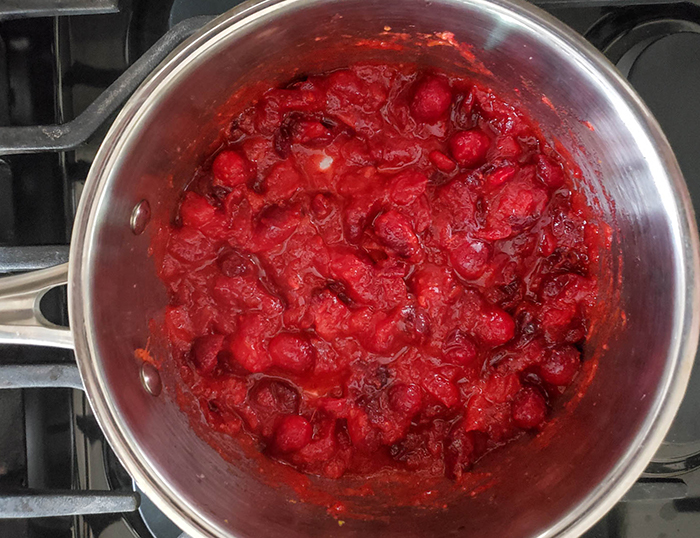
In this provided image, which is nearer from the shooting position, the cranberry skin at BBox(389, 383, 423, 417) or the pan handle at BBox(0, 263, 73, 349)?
the pan handle at BBox(0, 263, 73, 349)

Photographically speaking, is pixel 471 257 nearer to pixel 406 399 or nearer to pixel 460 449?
pixel 406 399

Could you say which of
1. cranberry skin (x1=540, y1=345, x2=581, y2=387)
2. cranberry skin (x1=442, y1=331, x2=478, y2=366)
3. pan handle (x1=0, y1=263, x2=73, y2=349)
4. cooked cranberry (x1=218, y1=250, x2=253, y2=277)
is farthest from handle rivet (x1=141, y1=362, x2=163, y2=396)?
cranberry skin (x1=540, y1=345, x2=581, y2=387)

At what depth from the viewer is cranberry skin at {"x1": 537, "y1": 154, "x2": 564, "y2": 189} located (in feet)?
6.57

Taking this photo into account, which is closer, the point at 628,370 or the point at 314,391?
the point at 628,370

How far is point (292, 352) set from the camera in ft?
6.47

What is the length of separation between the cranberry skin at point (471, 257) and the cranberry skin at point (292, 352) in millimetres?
596

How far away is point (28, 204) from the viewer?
2.03 m

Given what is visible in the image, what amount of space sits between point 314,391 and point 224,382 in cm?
32

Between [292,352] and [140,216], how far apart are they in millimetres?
664

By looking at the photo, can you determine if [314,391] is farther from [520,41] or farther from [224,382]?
[520,41]

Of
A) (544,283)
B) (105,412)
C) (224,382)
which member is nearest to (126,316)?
(105,412)

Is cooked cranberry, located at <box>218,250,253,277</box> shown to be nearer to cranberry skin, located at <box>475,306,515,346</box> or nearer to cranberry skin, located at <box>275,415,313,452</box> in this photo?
cranberry skin, located at <box>275,415,313,452</box>

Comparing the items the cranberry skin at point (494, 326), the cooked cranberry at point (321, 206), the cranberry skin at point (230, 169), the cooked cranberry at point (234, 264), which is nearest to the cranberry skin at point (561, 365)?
the cranberry skin at point (494, 326)

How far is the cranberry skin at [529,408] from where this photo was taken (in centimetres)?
205
